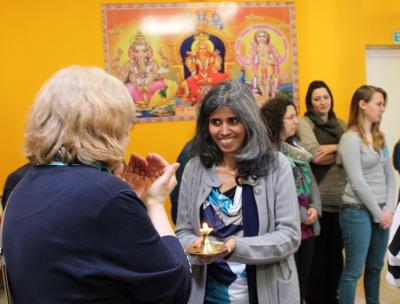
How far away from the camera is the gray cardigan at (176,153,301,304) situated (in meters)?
1.58

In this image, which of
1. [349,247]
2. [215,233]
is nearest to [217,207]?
[215,233]

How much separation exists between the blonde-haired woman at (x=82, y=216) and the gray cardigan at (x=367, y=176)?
6.92 ft

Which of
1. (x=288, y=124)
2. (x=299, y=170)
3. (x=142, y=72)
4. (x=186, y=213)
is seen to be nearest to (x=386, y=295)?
(x=299, y=170)

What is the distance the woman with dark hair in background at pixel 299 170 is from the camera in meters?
2.69

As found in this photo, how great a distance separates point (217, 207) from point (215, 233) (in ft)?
0.33

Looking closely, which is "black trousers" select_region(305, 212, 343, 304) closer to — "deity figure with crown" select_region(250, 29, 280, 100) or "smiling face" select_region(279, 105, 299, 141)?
"smiling face" select_region(279, 105, 299, 141)

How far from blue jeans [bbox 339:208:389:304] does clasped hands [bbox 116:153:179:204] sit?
1.99 metres

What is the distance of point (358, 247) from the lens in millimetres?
2867

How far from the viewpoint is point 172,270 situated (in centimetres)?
96

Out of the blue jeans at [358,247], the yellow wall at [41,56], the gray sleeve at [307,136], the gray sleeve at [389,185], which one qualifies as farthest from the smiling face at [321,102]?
the yellow wall at [41,56]

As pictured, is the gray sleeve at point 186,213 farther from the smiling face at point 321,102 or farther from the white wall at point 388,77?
the white wall at point 388,77

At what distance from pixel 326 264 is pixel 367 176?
0.90m

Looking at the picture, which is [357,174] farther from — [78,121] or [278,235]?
[78,121]

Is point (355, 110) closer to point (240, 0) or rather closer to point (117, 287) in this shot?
point (240, 0)
